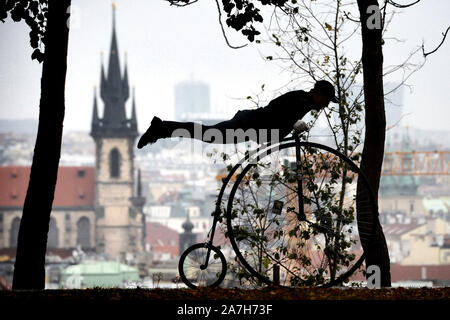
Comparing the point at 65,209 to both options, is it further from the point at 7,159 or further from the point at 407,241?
the point at 7,159

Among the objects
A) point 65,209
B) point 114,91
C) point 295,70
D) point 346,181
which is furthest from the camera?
point 65,209

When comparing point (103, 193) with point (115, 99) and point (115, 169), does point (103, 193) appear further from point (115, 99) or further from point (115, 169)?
point (115, 99)

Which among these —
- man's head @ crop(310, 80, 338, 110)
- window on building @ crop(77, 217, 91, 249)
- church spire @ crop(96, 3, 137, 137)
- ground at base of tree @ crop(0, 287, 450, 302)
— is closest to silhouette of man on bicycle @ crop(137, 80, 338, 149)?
man's head @ crop(310, 80, 338, 110)

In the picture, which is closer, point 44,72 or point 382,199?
point 44,72

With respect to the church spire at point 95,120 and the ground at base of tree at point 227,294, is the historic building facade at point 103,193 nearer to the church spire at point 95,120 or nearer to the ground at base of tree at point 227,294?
the church spire at point 95,120

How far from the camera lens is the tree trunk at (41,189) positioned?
5.38 meters

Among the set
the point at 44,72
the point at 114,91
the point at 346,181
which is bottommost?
the point at 346,181

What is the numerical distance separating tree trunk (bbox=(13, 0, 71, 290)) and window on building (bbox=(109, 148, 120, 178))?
115 meters

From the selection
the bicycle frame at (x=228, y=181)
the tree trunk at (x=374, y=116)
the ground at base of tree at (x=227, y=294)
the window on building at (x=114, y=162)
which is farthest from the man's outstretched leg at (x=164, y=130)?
the window on building at (x=114, y=162)

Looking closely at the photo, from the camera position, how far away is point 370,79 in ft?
20.9

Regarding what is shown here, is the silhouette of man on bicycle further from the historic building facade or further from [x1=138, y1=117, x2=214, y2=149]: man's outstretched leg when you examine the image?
the historic building facade

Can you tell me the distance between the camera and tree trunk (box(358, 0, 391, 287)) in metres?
6.30

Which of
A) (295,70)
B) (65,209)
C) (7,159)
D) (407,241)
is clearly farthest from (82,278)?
(7,159)
